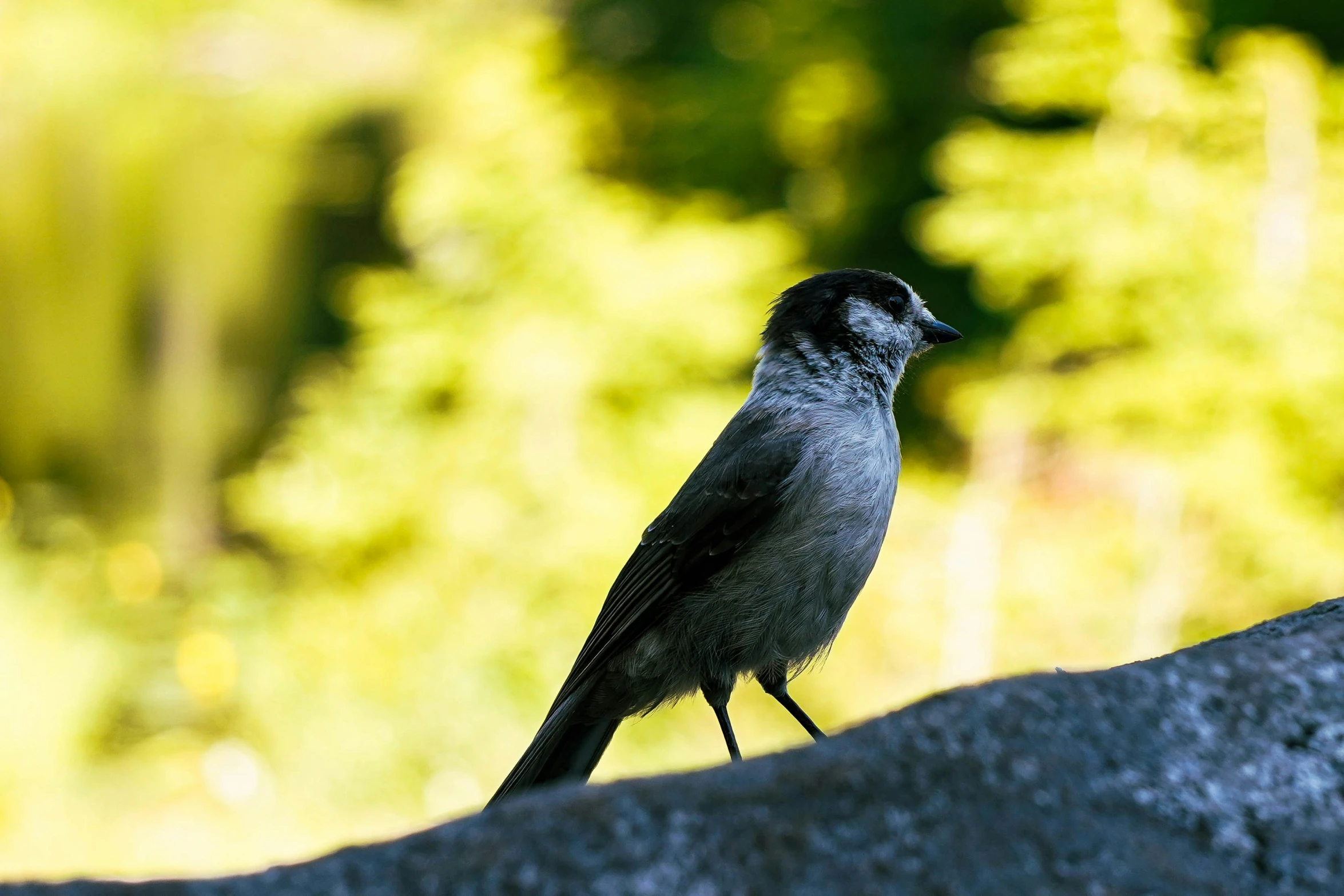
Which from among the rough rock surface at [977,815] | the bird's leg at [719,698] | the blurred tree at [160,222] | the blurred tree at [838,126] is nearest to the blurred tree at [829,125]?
the blurred tree at [838,126]

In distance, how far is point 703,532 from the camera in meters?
3.20

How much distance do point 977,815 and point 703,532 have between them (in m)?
1.51

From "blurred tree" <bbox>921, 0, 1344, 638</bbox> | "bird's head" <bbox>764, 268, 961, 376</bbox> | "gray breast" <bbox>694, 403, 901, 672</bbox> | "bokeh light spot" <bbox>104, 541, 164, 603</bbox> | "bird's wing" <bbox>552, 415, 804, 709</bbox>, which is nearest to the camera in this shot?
"gray breast" <bbox>694, 403, 901, 672</bbox>

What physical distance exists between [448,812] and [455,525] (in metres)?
1.84

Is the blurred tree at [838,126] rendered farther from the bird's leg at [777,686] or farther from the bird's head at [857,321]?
the bird's leg at [777,686]

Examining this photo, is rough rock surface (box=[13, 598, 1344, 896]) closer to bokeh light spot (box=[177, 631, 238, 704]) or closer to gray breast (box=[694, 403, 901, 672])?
gray breast (box=[694, 403, 901, 672])

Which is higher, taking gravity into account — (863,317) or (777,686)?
(863,317)

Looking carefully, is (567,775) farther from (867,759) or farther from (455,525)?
(455,525)

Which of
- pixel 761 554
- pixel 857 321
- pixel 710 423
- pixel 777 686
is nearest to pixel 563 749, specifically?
pixel 777 686

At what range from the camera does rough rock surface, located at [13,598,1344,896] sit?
5.39ft

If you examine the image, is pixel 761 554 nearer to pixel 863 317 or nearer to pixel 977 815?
pixel 863 317

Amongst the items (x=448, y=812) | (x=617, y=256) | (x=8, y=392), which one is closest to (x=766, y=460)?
(x=448, y=812)

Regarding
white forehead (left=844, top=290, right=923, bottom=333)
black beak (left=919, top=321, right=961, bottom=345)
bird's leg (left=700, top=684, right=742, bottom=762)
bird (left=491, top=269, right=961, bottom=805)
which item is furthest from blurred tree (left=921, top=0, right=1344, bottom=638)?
bird's leg (left=700, top=684, right=742, bottom=762)

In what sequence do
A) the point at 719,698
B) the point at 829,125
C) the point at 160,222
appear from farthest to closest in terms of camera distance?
the point at 160,222
the point at 829,125
the point at 719,698
